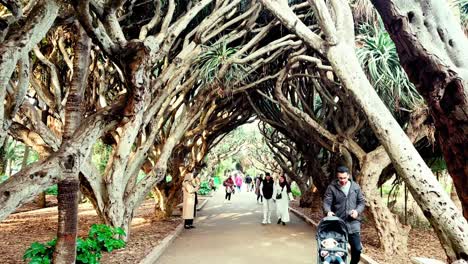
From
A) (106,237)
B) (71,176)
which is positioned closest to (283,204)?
(106,237)

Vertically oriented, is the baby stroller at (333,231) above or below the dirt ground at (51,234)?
above

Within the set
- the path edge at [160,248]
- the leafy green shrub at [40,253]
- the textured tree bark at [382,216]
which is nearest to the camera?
the leafy green shrub at [40,253]

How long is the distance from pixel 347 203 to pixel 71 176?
3.53 m

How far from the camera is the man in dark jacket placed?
19.2 feet

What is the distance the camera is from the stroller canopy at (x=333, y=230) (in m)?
5.52

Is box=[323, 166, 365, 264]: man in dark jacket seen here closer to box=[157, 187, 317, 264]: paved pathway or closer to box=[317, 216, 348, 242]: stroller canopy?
box=[317, 216, 348, 242]: stroller canopy

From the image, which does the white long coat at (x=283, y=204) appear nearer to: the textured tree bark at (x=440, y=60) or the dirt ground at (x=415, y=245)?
the dirt ground at (x=415, y=245)

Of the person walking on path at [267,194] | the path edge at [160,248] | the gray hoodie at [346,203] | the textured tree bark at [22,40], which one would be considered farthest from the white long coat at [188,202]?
the textured tree bark at [22,40]

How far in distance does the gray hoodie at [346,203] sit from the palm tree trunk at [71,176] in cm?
321

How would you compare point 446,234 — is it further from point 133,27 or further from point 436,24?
point 133,27

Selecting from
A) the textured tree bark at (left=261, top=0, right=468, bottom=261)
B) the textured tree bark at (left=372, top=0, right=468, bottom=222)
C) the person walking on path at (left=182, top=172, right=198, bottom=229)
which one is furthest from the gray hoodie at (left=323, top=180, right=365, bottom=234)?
the person walking on path at (left=182, top=172, right=198, bottom=229)

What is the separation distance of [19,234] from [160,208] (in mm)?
4384

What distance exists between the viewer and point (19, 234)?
36.3ft

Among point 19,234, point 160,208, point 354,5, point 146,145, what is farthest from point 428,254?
point 19,234
